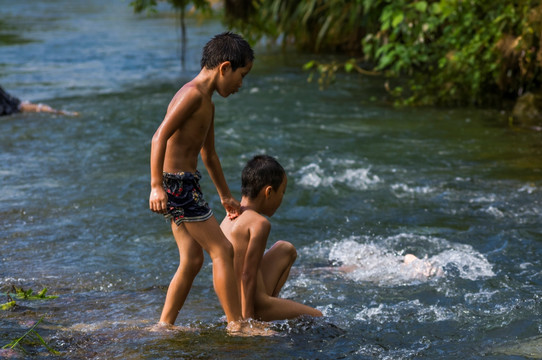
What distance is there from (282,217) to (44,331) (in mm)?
3193

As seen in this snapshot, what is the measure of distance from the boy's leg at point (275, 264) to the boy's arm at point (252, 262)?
0.67ft

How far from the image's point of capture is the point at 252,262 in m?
4.32

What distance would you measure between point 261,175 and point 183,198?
19.9 inches

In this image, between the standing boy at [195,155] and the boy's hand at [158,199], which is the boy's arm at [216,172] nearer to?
the standing boy at [195,155]

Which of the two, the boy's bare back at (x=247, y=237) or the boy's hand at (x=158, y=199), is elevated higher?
the boy's hand at (x=158, y=199)

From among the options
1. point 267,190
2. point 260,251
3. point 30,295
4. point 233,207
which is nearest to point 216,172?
point 233,207

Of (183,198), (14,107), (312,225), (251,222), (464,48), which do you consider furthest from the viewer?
(14,107)

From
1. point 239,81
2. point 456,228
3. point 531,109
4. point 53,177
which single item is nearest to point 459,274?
point 456,228

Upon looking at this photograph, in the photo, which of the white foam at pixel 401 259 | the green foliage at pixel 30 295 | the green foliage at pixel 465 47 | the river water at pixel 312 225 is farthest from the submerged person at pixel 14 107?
the green foliage at pixel 30 295

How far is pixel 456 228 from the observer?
21.9 feet

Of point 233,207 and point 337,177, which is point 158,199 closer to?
point 233,207

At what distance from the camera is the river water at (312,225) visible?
4.40 metres

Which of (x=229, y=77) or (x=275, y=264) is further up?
(x=229, y=77)

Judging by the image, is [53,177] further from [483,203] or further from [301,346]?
[301,346]
